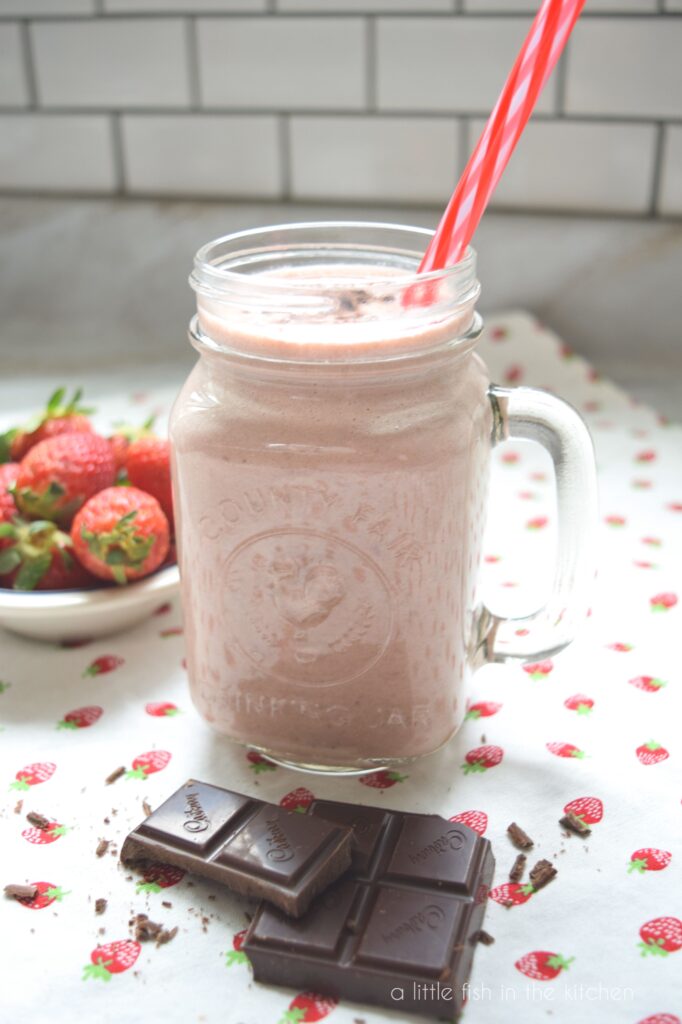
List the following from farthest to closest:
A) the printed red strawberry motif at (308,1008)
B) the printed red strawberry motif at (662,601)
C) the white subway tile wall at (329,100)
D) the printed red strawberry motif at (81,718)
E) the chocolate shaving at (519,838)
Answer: the white subway tile wall at (329,100) → the printed red strawberry motif at (662,601) → the printed red strawberry motif at (81,718) → the chocolate shaving at (519,838) → the printed red strawberry motif at (308,1008)

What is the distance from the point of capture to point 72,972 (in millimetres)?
553

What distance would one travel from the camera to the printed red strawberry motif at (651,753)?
71 centimetres

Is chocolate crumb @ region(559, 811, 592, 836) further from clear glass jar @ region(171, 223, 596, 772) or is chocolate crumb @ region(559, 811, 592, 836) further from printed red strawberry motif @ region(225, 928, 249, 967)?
printed red strawberry motif @ region(225, 928, 249, 967)

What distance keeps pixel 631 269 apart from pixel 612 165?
127 mm

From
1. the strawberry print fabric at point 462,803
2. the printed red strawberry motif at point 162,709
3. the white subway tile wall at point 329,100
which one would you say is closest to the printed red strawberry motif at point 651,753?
the strawberry print fabric at point 462,803

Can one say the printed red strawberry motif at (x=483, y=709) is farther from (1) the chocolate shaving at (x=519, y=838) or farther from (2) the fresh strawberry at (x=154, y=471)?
(2) the fresh strawberry at (x=154, y=471)

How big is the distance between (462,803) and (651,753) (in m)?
0.14

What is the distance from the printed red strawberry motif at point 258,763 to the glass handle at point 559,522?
0.54ft

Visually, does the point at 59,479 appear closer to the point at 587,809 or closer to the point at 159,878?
the point at 159,878

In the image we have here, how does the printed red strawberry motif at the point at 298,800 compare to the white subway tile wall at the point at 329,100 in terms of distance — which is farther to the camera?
the white subway tile wall at the point at 329,100

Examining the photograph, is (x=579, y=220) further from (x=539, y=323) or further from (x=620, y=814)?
(x=620, y=814)

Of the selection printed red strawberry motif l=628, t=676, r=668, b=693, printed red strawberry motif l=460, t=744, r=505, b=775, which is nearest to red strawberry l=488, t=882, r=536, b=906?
printed red strawberry motif l=460, t=744, r=505, b=775

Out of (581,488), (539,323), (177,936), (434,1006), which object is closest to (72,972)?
(177,936)

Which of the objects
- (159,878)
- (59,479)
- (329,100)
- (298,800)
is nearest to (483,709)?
(298,800)
